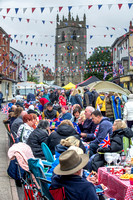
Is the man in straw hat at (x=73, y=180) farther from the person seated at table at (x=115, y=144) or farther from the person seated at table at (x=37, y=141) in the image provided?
the person seated at table at (x=37, y=141)

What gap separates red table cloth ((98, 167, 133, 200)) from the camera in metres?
4.04

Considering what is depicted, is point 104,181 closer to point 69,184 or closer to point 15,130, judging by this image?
point 69,184

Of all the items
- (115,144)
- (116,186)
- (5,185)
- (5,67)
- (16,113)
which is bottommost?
(5,185)

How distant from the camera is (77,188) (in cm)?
310

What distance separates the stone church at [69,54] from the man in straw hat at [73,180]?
95524mm

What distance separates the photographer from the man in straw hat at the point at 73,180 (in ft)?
10.1

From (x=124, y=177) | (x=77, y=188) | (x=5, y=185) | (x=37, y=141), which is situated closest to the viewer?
(x=77, y=188)

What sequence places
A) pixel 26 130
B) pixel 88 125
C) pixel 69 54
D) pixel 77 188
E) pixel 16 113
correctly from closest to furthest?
1. pixel 77 188
2. pixel 26 130
3. pixel 88 125
4. pixel 16 113
5. pixel 69 54

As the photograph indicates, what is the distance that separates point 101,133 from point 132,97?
4.44m

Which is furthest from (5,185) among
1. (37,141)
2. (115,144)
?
(115,144)

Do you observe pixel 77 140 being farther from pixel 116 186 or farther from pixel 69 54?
pixel 69 54

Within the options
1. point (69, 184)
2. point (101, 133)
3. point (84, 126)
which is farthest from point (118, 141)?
point (69, 184)

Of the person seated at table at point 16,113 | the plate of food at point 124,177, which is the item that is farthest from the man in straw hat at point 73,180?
the person seated at table at point 16,113

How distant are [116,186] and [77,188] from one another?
1.74 meters
